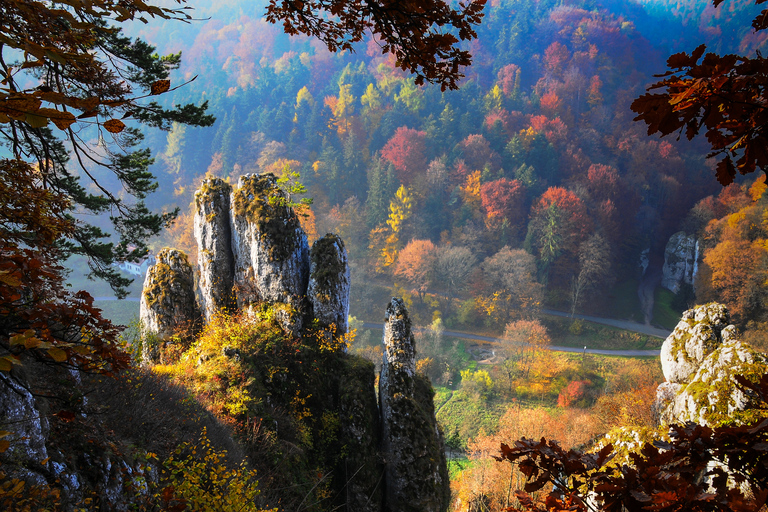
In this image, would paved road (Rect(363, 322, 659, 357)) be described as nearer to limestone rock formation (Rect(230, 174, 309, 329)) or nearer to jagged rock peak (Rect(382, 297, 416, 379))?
jagged rock peak (Rect(382, 297, 416, 379))

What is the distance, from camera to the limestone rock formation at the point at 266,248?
432 inches

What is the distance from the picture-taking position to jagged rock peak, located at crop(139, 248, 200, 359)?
1081 cm

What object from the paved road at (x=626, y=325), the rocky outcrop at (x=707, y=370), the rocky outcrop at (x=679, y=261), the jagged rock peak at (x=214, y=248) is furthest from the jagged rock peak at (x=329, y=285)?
the rocky outcrop at (x=679, y=261)

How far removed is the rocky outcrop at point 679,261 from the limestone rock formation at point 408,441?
3712 centimetres

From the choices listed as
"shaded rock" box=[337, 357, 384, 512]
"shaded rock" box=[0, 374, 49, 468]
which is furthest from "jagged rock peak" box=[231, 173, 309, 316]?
"shaded rock" box=[0, 374, 49, 468]

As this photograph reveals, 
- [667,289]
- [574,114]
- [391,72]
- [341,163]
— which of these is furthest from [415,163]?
[667,289]

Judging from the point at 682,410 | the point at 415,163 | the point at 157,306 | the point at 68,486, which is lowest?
the point at 682,410

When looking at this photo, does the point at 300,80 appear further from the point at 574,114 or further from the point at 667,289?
the point at 667,289

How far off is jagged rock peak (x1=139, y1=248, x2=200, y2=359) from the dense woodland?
53cm

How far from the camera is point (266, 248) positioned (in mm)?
10984

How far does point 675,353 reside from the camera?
1208 cm

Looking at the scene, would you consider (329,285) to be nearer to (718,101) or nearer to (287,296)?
(287,296)

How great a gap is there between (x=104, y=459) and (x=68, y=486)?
1.77ft

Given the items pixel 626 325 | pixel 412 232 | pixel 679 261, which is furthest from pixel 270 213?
pixel 679 261
